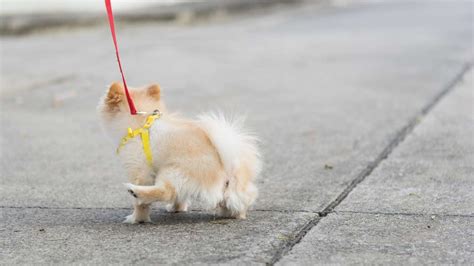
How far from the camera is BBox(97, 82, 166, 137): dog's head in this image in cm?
518

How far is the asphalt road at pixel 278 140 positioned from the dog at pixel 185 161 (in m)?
0.18

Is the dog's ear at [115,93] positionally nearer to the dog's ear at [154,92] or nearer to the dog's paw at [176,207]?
the dog's ear at [154,92]

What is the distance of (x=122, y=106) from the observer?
521 cm

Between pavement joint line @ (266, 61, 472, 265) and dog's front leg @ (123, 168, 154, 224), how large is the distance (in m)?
0.87

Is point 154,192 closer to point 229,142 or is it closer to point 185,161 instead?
point 185,161

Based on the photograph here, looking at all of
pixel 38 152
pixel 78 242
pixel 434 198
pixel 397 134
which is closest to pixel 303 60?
pixel 397 134

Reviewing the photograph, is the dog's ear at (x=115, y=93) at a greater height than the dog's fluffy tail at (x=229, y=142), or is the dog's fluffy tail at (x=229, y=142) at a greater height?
the dog's ear at (x=115, y=93)

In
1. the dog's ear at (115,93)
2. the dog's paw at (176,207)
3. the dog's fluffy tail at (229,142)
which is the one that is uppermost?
the dog's ear at (115,93)

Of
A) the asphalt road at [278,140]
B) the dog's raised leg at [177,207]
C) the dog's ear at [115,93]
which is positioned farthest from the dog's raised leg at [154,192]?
the dog's ear at [115,93]

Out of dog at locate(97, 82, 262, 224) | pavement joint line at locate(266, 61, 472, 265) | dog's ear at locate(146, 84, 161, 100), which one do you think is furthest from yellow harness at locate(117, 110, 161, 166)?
pavement joint line at locate(266, 61, 472, 265)

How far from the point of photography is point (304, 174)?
6.44 meters

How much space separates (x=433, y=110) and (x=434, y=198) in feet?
10.9

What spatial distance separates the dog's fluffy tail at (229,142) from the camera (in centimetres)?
489

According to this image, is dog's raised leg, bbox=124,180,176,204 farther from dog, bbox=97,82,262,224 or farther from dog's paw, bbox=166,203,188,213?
dog's paw, bbox=166,203,188,213
